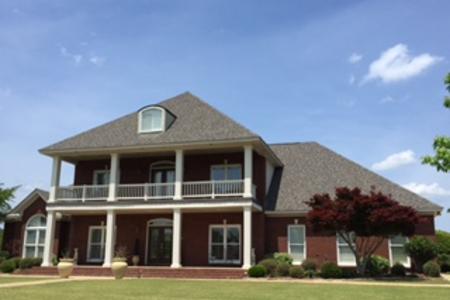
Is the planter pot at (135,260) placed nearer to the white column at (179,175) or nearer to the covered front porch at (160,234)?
the covered front porch at (160,234)

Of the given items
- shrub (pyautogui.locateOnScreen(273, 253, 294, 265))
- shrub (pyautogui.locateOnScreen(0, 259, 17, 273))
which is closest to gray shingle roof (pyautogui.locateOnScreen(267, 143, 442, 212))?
shrub (pyautogui.locateOnScreen(273, 253, 294, 265))

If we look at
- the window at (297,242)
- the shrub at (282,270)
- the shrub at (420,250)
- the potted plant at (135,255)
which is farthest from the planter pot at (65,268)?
the shrub at (420,250)

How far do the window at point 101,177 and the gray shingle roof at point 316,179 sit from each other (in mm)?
10245

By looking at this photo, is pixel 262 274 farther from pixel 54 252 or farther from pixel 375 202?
pixel 54 252

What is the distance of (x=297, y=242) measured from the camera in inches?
1060

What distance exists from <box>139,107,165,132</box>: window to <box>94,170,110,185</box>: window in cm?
440

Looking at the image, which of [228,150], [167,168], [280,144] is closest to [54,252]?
[167,168]

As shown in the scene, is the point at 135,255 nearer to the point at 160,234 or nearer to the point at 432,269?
the point at 160,234

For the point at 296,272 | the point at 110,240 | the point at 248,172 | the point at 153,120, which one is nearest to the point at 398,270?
the point at 296,272

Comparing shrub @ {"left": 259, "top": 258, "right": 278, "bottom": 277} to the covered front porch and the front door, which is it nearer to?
the covered front porch

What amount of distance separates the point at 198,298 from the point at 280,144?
21160 mm

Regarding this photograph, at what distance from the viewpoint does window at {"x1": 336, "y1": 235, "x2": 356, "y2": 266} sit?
26.0 m

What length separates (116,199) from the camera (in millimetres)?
26922

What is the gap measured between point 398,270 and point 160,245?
1311 cm
